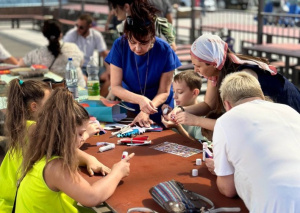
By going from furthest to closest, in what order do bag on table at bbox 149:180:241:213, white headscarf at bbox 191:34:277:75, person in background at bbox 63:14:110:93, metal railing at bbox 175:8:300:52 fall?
metal railing at bbox 175:8:300:52, person in background at bbox 63:14:110:93, white headscarf at bbox 191:34:277:75, bag on table at bbox 149:180:241:213

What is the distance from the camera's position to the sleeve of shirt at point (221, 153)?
7.34ft

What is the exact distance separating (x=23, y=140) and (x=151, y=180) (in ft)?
2.55

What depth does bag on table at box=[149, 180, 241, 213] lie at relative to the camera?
7.17 feet

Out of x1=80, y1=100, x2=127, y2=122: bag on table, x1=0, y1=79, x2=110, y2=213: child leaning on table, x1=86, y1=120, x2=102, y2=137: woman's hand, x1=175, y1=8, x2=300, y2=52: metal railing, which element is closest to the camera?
x1=0, y1=79, x2=110, y2=213: child leaning on table

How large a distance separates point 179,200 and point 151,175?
486 mm

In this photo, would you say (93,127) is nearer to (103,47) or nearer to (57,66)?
(57,66)

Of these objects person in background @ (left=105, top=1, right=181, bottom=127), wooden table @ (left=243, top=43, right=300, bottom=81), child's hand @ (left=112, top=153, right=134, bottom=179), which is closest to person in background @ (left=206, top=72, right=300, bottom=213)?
child's hand @ (left=112, top=153, right=134, bottom=179)

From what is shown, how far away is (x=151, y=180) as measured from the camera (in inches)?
104

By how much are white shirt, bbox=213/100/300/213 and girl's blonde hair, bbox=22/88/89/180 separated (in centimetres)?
68

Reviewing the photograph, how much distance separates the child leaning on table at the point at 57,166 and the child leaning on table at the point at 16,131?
0.33 m

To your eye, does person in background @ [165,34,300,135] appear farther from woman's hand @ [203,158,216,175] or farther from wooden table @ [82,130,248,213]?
woman's hand @ [203,158,216,175]

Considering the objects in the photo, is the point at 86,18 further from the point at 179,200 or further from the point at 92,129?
the point at 179,200

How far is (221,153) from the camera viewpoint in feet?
7.39

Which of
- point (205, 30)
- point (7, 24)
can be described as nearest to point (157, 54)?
point (205, 30)
